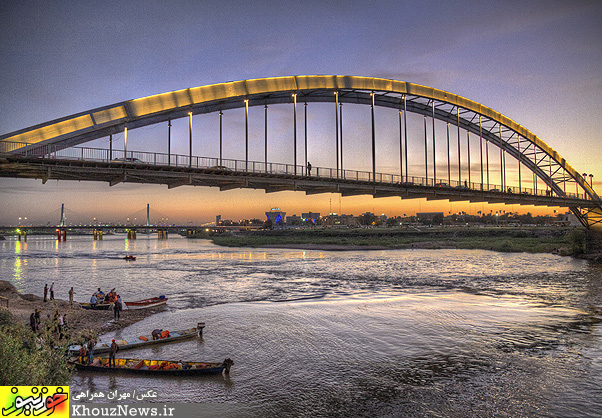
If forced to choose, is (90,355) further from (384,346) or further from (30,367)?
(384,346)

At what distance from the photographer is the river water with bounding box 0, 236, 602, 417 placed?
11.4 m

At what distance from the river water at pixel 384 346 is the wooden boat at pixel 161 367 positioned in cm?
27

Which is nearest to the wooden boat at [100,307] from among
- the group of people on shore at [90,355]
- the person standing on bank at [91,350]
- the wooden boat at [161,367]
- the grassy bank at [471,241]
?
the person standing on bank at [91,350]

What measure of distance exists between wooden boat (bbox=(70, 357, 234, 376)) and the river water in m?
0.27

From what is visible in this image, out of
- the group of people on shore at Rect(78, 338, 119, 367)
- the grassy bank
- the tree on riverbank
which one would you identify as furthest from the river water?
the grassy bank

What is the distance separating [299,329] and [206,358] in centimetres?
562

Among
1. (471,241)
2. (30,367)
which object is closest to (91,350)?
(30,367)

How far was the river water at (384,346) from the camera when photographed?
37.4 ft

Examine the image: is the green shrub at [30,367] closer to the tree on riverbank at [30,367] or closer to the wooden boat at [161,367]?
the tree on riverbank at [30,367]

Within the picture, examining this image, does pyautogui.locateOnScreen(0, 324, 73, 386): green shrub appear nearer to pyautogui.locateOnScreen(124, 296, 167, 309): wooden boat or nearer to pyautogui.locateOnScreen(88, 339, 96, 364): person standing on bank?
pyautogui.locateOnScreen(88, 339, 96, 364): person standing on bank

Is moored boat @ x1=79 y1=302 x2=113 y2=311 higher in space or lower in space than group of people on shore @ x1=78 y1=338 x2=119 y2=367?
lower

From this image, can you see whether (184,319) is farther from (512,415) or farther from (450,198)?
(450,198)

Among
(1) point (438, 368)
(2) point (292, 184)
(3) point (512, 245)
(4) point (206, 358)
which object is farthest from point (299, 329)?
(3) point (512, 245)

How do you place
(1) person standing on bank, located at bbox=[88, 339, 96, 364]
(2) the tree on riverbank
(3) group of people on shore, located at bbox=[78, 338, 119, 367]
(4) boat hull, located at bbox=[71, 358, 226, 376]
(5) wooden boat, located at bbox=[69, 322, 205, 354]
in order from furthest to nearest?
(5) wooden boat, located at bbox=[69, 322, 205, 354] → (1) person standing on bank, located at bbox=[88, 339, 96, 364] → (3) group of people on shore, located at bbox=[78, 338, 119, 367] → (4) boat hull, located at bbox=[71, 358, 226, 376] → (2) the tree on riverbank
